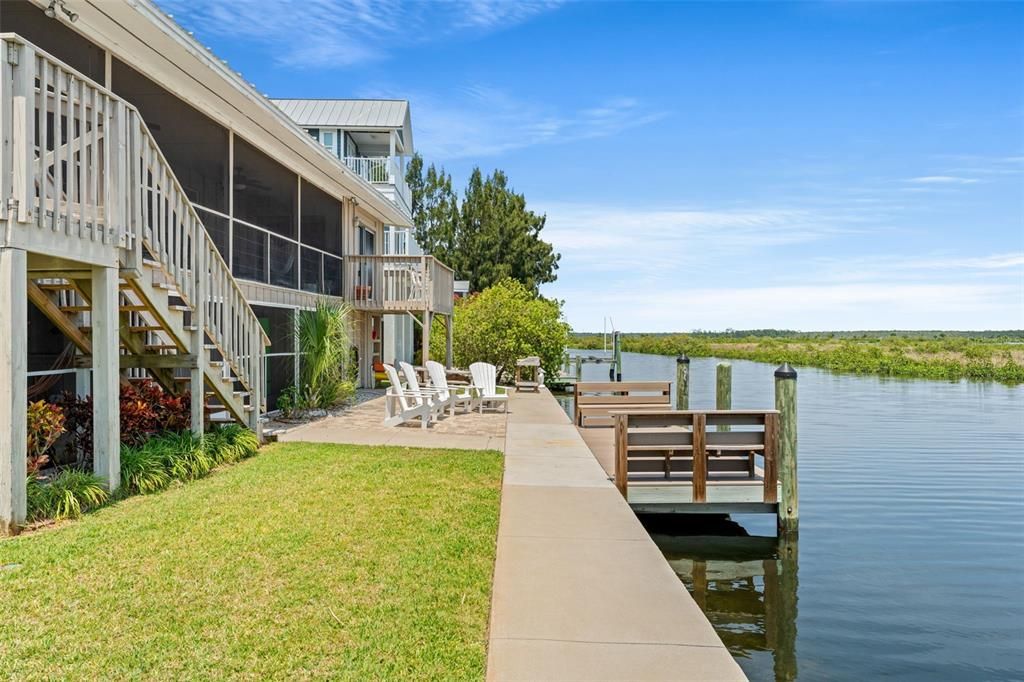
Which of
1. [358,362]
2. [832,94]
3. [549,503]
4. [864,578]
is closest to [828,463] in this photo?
[864,578]

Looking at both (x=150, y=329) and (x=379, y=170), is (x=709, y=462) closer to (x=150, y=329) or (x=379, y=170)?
(x=150, y=329)

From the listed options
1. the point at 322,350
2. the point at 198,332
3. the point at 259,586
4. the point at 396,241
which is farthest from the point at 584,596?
the point at 396,241

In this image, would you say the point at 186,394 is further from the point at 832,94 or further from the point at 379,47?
the point at 832,94

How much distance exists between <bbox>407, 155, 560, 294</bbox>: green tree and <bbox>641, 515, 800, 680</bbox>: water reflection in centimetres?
3347

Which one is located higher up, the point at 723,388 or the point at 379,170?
the point at 379,170

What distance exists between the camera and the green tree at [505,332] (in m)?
22.7

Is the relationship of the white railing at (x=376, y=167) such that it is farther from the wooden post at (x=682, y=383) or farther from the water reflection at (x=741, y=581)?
the water reflection at (x=741, y=581)

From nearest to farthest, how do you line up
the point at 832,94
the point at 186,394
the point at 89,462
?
1. the point at 89,462
2. the point at 186,394
3. the point at 832,94

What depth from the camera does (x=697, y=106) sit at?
64.4 feet

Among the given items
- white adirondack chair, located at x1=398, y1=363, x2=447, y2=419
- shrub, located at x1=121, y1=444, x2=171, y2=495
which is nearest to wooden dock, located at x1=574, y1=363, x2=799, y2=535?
white adirondack chair, located at x1=398, y1=363, x2=447, y2=419

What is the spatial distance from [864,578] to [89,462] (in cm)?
785

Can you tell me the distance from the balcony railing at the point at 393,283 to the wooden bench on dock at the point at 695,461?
9184 mm

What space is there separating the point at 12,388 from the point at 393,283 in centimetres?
1186

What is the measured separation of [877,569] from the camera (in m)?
7.46
